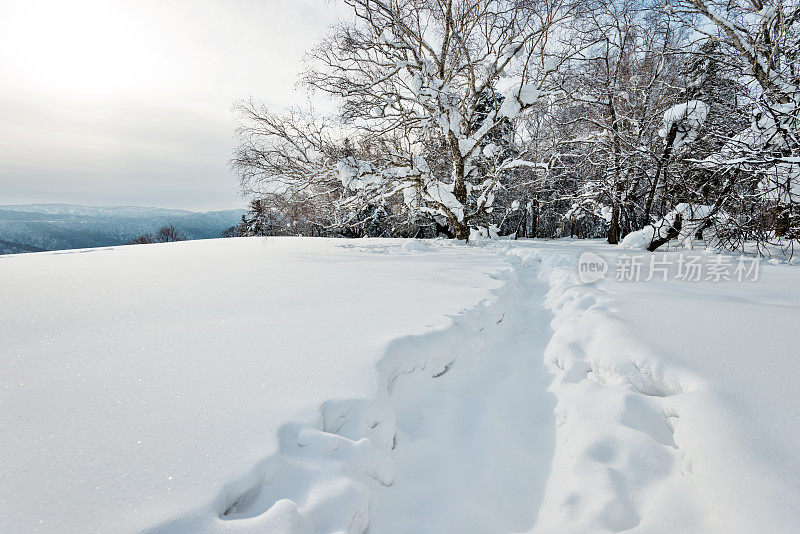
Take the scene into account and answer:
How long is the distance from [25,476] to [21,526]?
25cm

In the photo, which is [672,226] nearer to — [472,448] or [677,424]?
[677,424]

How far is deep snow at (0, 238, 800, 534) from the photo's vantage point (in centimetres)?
123

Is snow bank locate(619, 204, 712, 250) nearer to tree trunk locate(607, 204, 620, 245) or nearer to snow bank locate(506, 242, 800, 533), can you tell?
tree trunk locate(607, 204, 620, 245)

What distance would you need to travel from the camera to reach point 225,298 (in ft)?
11.4

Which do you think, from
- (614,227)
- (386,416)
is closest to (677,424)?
(386,416)

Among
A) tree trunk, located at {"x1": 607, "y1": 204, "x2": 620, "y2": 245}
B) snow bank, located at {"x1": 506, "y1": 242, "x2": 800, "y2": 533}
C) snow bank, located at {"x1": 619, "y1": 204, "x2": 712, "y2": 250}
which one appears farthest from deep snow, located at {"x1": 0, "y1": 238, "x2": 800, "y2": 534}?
tree trunk, located at {"x1": 607, "y1": 204, "x2": 620, "y2": 245}

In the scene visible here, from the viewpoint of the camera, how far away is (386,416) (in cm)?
194

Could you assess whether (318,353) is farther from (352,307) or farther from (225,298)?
(225,298)

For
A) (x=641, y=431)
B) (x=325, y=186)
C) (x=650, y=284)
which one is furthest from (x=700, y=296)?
(x=325, y=186)

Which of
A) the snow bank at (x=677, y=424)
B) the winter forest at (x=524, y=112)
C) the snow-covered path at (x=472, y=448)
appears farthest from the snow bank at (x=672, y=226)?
the snow-covered path at (x=472, y=448)

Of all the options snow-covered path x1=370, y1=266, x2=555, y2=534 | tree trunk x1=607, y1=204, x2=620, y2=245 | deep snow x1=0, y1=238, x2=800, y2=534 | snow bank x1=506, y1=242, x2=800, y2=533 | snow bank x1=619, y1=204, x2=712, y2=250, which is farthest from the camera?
tree trunk x1=607, y1=204, x2=620, y2=245

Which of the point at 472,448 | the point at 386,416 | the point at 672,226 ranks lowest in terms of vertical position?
the point at 472,448

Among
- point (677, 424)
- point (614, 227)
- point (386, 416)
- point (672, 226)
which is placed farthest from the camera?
point (614, 227)

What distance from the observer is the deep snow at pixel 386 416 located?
1.23 metres
